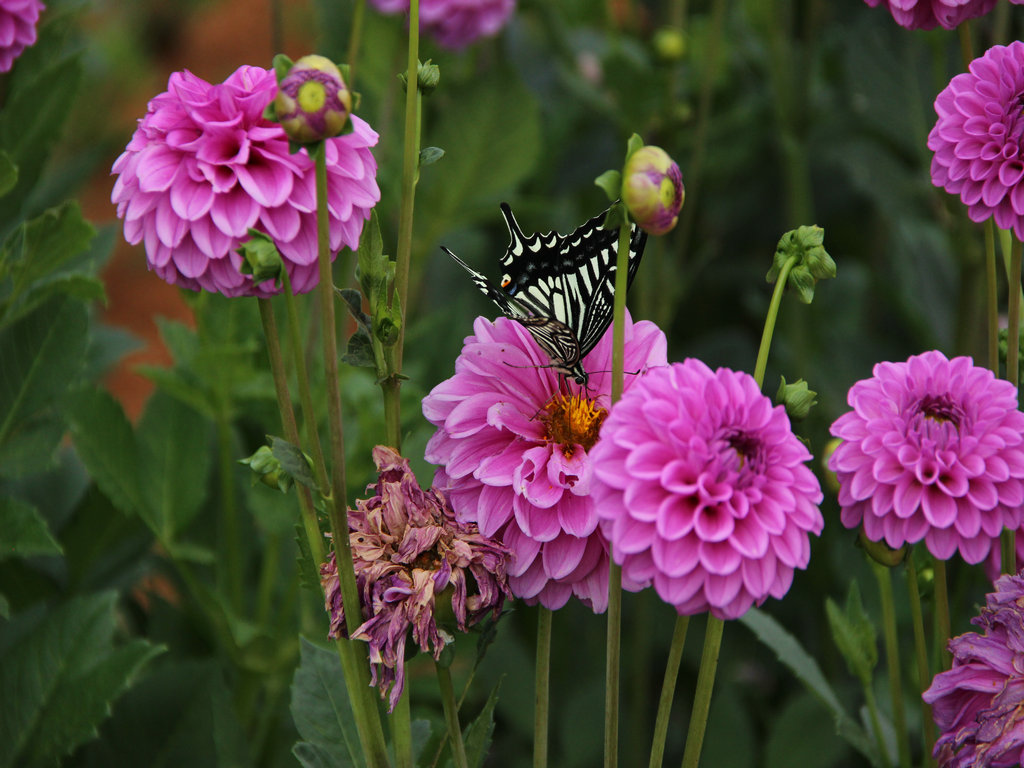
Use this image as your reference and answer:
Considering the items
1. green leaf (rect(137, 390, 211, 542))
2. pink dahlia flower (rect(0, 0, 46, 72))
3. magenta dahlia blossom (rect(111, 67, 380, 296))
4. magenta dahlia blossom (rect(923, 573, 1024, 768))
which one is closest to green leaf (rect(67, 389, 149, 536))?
green leaf (rect(137, 390, 211, 542))

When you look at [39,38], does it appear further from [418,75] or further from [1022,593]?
[1022,593]

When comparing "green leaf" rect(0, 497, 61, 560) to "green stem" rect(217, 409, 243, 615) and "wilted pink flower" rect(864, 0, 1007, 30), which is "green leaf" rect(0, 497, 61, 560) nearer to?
"green stem" rect(217, 409, 243, 615)

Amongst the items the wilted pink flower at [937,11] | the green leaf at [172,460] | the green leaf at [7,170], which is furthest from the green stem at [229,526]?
the wilted pink flower at [937,11]

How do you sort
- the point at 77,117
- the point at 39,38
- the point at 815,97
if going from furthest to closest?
1. the point at 77,117
2. the point at 815,97
3. the point at 39,38

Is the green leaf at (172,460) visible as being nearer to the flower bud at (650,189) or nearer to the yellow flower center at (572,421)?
the yellow flower center at (572,421)

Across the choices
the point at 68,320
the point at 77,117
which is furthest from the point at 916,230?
the point at 77,117

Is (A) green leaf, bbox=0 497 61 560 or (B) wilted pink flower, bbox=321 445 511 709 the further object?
(A) green leaf, bbox=0 497 61 560

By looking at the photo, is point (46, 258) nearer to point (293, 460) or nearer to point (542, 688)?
point (293, 460)

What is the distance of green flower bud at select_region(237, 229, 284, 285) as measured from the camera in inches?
19.2

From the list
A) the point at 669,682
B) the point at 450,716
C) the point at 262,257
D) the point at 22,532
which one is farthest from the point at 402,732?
the point at 22,532

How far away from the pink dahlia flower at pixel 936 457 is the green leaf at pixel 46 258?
0.53m

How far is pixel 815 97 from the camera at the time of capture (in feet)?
4.97

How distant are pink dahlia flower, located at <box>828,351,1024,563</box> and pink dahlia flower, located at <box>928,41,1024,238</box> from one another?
10 cm

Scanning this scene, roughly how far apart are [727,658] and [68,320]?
82 cm
